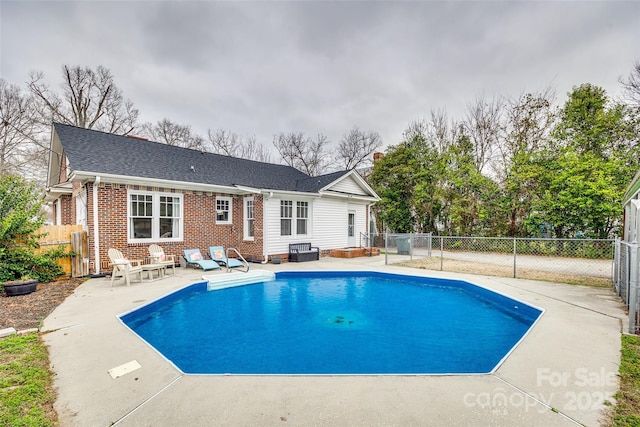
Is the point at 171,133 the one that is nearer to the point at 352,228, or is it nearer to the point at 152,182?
the point at 152,182

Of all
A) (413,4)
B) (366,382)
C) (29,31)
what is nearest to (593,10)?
(413,4)

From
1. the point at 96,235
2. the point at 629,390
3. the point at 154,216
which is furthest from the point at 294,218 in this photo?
the point at 629,390

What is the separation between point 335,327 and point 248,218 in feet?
25.5

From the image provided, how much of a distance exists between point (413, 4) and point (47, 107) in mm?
23950

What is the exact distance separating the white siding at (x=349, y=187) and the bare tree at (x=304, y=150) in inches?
587

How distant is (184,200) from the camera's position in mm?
10695

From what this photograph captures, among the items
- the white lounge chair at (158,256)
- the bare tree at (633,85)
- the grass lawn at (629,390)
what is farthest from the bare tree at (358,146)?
the grass lawn at (629,390)

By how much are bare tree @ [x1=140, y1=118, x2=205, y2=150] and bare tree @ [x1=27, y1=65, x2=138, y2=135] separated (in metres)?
2.67

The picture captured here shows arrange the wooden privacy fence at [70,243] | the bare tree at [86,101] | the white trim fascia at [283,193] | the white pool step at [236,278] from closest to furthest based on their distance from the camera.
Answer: the wooden privacy fence at [70,243] → the white pool step at [236,278] → the white trim fascia at [283,193] → the bare tree at [86,101]

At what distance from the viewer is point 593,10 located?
9.16 metres

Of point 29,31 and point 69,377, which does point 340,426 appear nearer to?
point 69,377

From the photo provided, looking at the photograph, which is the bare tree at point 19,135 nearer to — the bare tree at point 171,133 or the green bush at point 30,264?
the bare tree at point 171,133

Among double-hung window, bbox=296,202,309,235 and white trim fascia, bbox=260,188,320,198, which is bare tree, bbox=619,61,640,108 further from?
double-hung window, bbox=296,202,309,235

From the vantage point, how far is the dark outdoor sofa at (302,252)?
12106 millimetres
